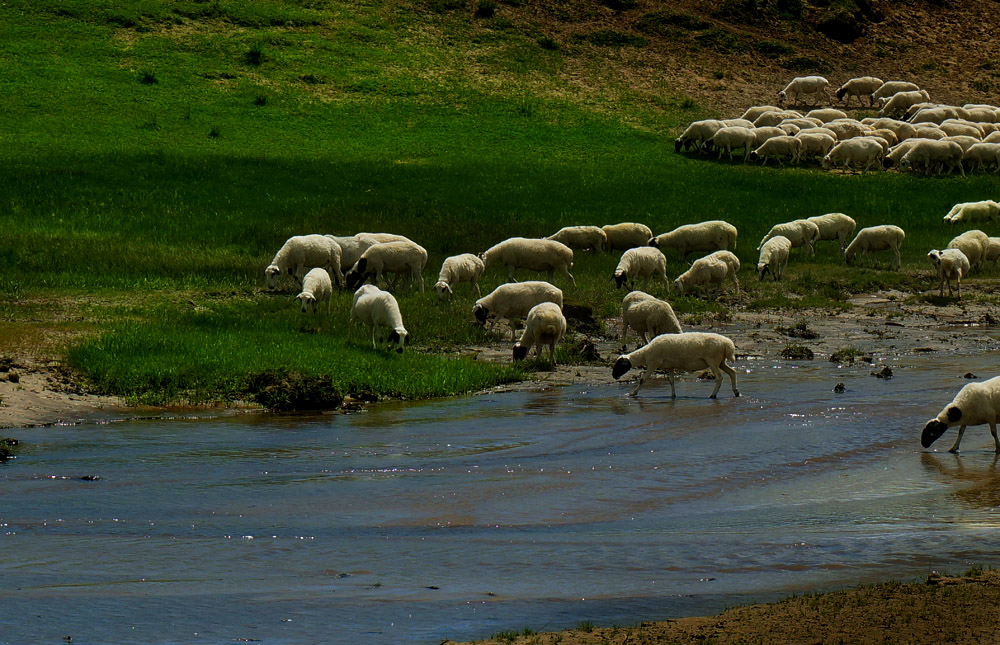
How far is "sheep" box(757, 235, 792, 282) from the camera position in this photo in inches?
1030

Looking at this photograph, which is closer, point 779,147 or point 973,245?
point 973,245

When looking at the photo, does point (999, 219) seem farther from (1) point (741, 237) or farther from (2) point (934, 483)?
(2) point (934, 483)

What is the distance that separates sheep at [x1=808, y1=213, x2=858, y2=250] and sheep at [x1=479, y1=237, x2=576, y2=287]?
7350 millimetres

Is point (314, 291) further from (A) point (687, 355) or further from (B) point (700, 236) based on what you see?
(B) point (700, 236)

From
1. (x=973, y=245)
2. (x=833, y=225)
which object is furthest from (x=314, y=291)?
(x=973, y=245)

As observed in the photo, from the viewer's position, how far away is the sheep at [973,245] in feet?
88.2

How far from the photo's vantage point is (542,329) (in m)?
18.8

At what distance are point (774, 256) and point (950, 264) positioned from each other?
338cm

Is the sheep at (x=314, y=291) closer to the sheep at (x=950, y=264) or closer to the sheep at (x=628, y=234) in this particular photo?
the sheep at (x=628, y=234)

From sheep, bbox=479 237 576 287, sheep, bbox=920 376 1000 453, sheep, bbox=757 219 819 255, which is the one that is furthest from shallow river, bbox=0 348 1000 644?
sheep, bbox=757 219 819 255

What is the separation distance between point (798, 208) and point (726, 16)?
31.0 m

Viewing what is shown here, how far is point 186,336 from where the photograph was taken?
18.8m

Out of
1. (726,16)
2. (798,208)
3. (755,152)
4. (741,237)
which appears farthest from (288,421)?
(726,16)

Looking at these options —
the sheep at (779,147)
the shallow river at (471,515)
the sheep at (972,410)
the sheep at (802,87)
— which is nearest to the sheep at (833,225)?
the shallow river at (471,515)
